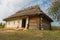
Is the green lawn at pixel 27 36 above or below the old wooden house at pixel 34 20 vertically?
below

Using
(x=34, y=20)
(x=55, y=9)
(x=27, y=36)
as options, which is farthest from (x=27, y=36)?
(x=34, y=20)

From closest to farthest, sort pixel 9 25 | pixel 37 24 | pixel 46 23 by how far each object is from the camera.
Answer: pixel 37 24 → pixel 46 23 → pixel 9 25

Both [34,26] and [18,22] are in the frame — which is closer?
[34,26]

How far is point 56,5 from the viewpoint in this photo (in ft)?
81.7

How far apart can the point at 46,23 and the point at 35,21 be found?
305 centimetres

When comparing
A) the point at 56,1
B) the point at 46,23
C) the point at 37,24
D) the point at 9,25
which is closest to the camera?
the point at 56,1

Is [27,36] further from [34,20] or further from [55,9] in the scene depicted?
[34,20]

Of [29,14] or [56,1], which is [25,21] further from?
[56,1]

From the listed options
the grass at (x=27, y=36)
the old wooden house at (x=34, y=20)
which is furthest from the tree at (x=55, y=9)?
the grass at (x=27, y=36)

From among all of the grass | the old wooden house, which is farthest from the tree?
the grass

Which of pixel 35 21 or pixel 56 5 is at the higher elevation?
pixel 56 5

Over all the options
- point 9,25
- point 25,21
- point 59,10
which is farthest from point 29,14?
point 9,25

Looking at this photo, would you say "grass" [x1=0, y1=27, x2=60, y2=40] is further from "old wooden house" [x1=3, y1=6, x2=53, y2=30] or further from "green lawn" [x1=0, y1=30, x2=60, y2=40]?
"old wooden house" [x1=3, y1=6, x2=53, y2=30]

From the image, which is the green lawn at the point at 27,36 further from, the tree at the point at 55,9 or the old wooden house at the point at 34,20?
the old wooden house at the point at 34,20
